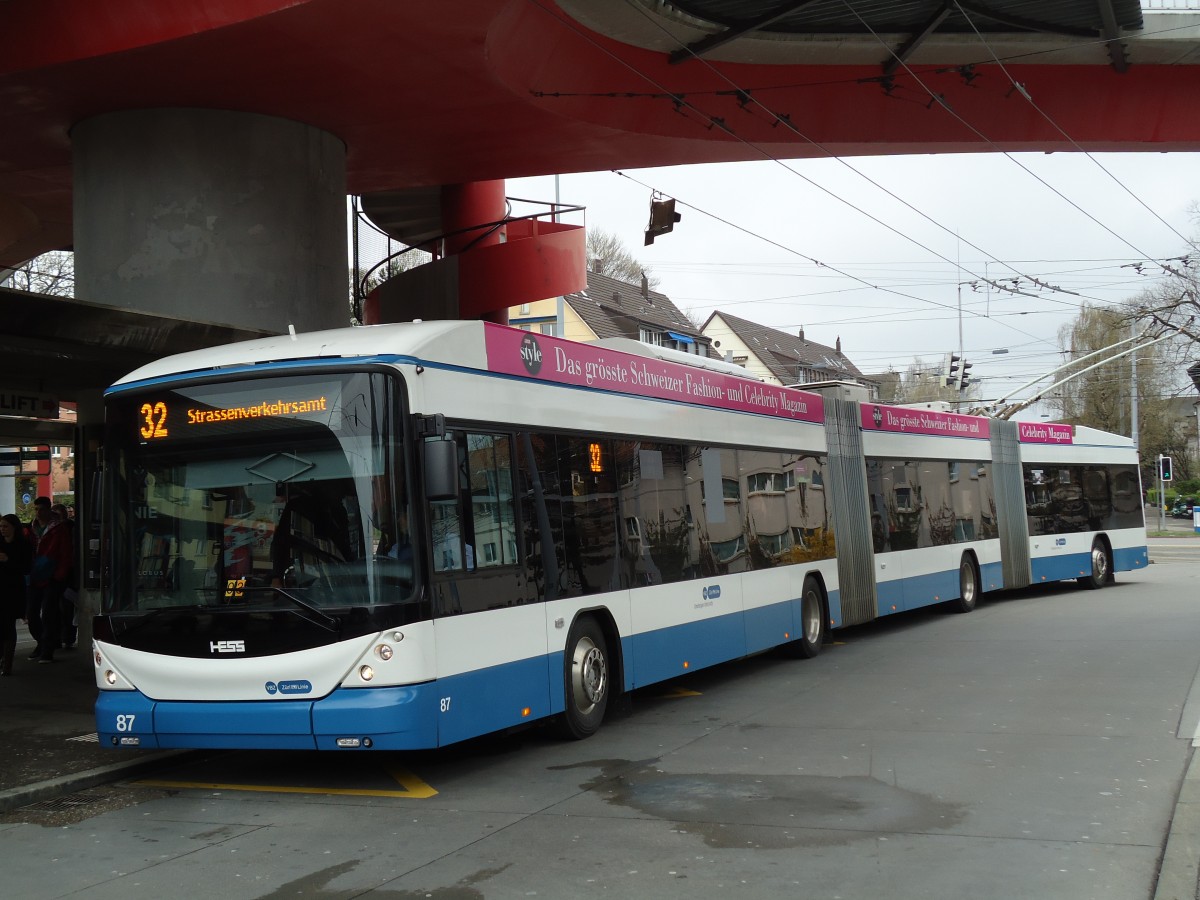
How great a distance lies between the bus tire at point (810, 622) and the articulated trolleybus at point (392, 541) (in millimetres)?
3030


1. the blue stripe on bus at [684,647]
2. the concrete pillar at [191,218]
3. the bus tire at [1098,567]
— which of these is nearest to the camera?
the blue stripe on bus at [684,647]

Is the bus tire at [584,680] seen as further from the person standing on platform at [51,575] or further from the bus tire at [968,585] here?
the bus tire at [968,585]

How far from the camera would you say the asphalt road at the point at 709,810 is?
20.3ft

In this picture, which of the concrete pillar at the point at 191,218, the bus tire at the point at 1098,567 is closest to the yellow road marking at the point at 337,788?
the concrete pillar at the point at 191,218

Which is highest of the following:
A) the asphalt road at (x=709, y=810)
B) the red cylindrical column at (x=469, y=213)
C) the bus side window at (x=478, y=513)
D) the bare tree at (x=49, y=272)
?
the bare tree at (x=49, y=272)

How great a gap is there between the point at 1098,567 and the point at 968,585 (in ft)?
20.3

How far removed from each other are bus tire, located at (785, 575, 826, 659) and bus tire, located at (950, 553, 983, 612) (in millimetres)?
5981

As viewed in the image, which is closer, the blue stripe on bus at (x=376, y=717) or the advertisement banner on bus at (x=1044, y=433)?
the blue stripe on bus at (x=376, y=717)

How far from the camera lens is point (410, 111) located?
15.5 metres

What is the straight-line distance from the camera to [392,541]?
8.12m

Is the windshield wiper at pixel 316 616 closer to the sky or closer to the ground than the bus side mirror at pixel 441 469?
closer to the ground

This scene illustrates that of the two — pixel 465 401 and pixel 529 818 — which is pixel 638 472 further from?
pixel 529 818

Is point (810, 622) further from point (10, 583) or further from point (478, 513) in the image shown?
point (10, 583)

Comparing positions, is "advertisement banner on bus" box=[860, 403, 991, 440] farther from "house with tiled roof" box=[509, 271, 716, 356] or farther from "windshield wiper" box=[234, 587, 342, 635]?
"house with tiled roof" box=[509, 271, 716, 356]
